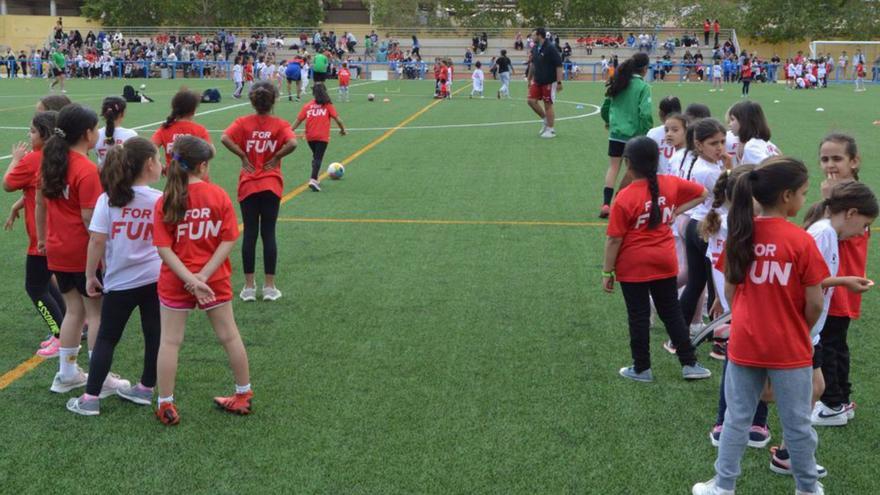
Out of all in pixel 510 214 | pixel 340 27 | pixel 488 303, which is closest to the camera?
pixel 488 303

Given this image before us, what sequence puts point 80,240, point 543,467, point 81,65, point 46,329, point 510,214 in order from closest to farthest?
1. point 543,467
2. point 80,240
3. point 46,329
4. point 510,214
5. point 81,65

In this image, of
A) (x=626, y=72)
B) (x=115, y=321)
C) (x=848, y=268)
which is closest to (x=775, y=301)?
(x=848, y=268)

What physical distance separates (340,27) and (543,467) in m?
71.1

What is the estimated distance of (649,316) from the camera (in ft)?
18.3

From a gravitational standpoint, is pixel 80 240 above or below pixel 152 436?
above

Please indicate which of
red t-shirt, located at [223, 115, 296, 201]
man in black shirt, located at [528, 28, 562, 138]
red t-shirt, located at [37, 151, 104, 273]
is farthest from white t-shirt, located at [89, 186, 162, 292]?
man in black shirt, located at [528, 28, 562, 138]

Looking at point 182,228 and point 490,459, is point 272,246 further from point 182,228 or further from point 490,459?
point 490,459

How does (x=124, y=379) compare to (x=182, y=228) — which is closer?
(x=182, y=228)

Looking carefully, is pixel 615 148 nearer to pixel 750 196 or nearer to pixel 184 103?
pixel 184 103

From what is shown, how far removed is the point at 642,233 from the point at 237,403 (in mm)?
2529

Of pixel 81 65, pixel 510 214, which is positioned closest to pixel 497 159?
pixel 510 214

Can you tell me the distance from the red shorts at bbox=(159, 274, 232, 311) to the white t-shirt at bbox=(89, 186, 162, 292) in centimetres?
23

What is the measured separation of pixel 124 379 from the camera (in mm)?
5574

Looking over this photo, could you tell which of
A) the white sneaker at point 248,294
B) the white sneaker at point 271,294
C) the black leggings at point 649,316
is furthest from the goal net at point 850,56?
the black leggings at point 649,316
